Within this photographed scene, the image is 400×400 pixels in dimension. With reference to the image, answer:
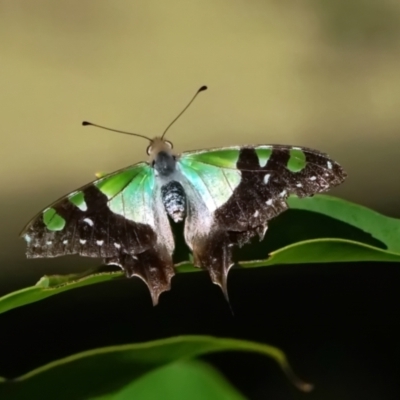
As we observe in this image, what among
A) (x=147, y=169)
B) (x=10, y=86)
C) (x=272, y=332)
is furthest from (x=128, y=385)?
(x=10, y=86)

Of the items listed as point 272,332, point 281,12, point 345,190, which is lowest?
point 272,332

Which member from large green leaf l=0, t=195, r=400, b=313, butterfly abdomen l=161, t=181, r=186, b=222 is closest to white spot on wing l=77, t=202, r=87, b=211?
butterfly abdomen l=161, t=181, r=186, b=222

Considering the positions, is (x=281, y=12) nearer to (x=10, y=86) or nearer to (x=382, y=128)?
(x=382, y=128)

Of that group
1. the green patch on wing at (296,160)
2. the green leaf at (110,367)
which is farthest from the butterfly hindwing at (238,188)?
the green leaf at (110,367)

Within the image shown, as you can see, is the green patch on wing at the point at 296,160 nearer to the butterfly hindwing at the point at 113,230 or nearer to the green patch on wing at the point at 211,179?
the green patch on wing at the point at 211,179

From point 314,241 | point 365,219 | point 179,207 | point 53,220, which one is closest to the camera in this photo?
point 314,241

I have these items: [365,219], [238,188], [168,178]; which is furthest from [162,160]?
[365,219]

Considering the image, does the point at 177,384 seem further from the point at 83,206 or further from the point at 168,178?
the point at 168,178
